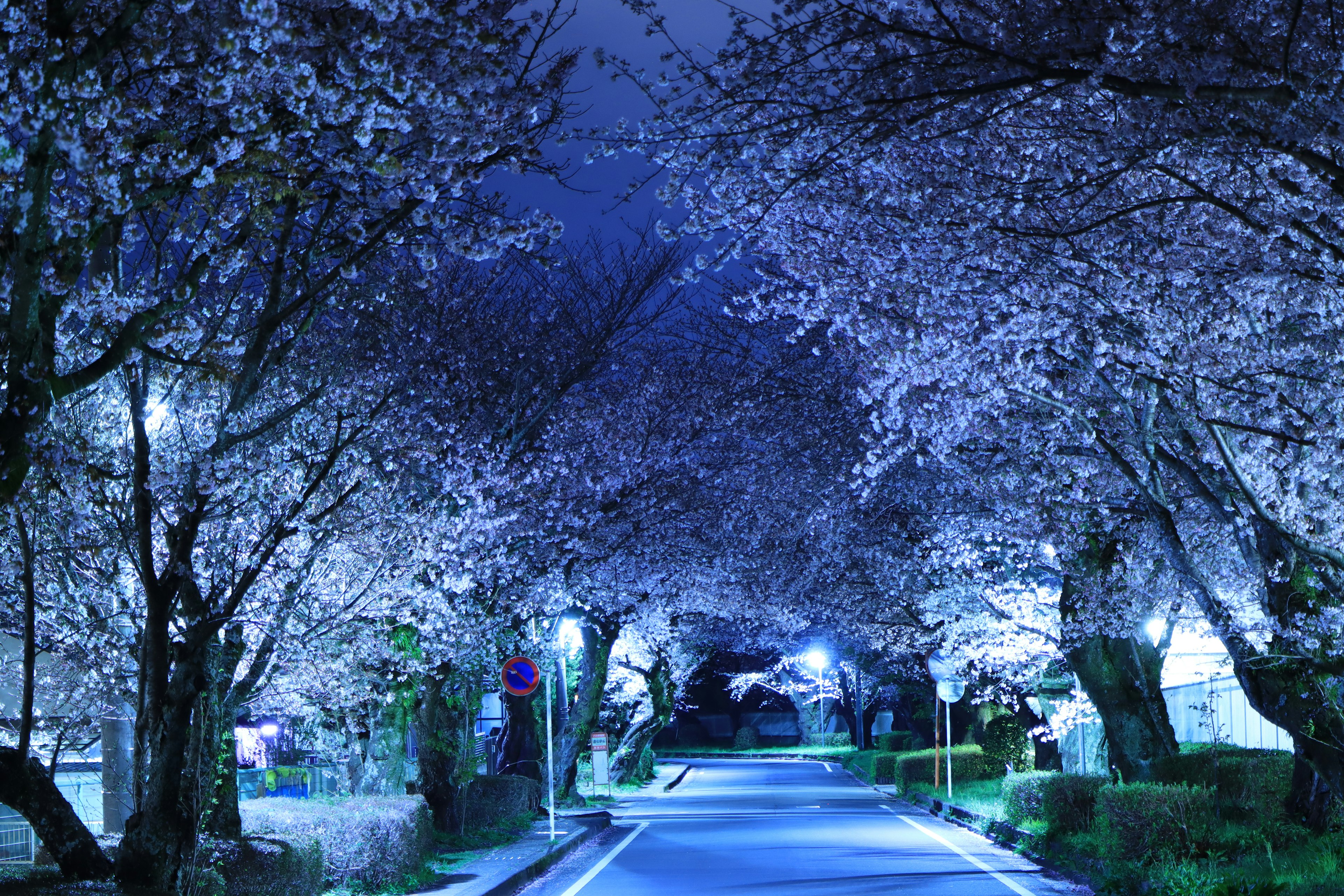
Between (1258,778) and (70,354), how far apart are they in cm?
1387

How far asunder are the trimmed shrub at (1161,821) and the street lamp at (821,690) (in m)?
44.9

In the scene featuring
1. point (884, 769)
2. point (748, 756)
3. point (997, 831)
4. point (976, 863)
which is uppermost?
point (976, 863)

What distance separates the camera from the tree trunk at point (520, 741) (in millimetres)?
30734

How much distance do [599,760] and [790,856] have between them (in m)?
15.9

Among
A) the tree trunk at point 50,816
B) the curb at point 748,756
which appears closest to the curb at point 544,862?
the tree trunk at point 50,816

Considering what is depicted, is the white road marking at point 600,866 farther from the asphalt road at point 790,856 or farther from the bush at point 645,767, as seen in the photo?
the bush at point 645,767

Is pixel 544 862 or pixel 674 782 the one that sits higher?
pixel 544 862

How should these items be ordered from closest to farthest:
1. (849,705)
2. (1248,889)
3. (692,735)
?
(1248,889)
(849,705)
(692,735)

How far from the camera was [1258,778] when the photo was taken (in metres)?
15.7

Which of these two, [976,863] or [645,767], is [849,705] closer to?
[645,767]

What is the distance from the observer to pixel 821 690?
7569cm

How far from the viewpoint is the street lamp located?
61781 millimetres

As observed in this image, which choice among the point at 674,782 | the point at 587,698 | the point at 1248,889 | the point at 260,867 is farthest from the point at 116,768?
the point at 674,782

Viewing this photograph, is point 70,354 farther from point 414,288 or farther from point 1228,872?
point 1228,872
